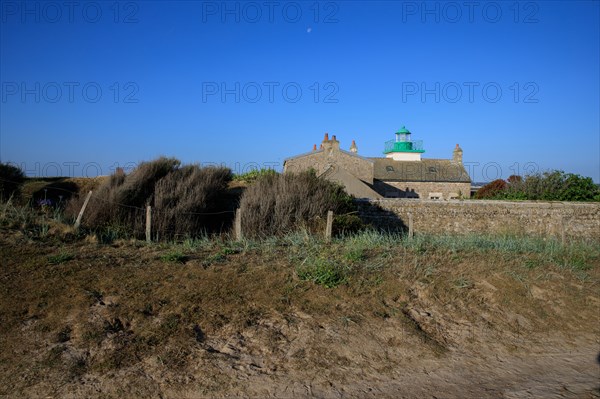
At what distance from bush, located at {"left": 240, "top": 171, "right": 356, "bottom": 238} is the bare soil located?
17.2 ft

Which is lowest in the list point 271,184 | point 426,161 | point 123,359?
point 123,359

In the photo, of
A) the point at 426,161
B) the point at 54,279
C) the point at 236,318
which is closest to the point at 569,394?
the point at 236,318

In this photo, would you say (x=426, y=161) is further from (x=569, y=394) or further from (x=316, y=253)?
(x=569, y=394)

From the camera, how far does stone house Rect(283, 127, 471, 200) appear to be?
3331cm

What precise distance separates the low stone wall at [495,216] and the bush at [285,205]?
5708 millimetres

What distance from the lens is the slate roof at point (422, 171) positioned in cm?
4275

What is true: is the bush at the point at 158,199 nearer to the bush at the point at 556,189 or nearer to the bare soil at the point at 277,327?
the bare soil at the point at 277,327

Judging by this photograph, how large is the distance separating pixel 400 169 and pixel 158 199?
33.4 meters

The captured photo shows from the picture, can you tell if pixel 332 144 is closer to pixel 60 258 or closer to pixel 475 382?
pixel 60 258

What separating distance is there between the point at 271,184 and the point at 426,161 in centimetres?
3397

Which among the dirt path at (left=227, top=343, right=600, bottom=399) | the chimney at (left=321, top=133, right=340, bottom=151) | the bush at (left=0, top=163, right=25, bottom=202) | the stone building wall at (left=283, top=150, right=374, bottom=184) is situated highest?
the chimney at (left=321, top=133, right=340, bottom=151)

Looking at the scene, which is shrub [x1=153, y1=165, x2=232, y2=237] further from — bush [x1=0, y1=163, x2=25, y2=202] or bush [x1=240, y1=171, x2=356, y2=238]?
bush [x1=0, y1=163, x2=25, y2=202]

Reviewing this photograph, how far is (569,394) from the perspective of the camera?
4777 mm

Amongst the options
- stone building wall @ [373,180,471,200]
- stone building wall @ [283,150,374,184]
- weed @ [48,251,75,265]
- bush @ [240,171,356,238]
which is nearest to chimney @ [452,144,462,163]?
stone building wall @ [373,180,471,200]
